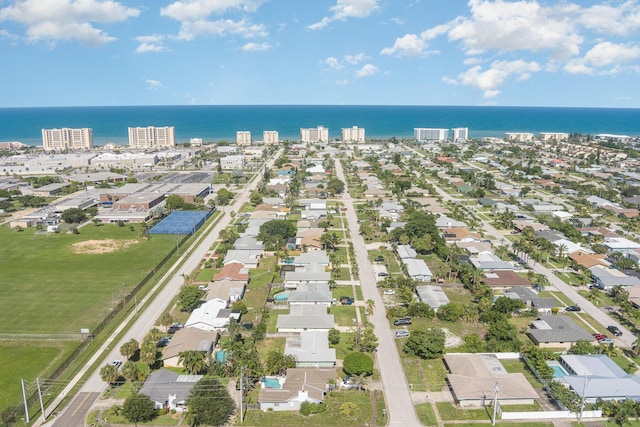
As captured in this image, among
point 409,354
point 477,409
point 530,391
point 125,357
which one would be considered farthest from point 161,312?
point 530,391

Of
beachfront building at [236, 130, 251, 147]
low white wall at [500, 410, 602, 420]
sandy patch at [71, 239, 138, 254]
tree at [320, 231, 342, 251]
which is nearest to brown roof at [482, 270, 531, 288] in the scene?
tree at [320, 231, 342, 251]

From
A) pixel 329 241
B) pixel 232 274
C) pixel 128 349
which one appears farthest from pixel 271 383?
pixel 329 241

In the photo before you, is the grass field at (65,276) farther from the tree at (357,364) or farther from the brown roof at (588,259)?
the brown roof at (588,259)

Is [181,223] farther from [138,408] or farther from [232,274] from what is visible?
[138,408]

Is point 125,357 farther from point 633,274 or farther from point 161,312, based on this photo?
point 633,274

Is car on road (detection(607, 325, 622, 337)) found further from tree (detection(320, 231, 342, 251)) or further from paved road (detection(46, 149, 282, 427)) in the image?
paved road (detection(46, 149, 282, 427))

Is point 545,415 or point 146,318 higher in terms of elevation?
point 146,318

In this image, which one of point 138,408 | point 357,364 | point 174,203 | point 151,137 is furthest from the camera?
point 151,137
